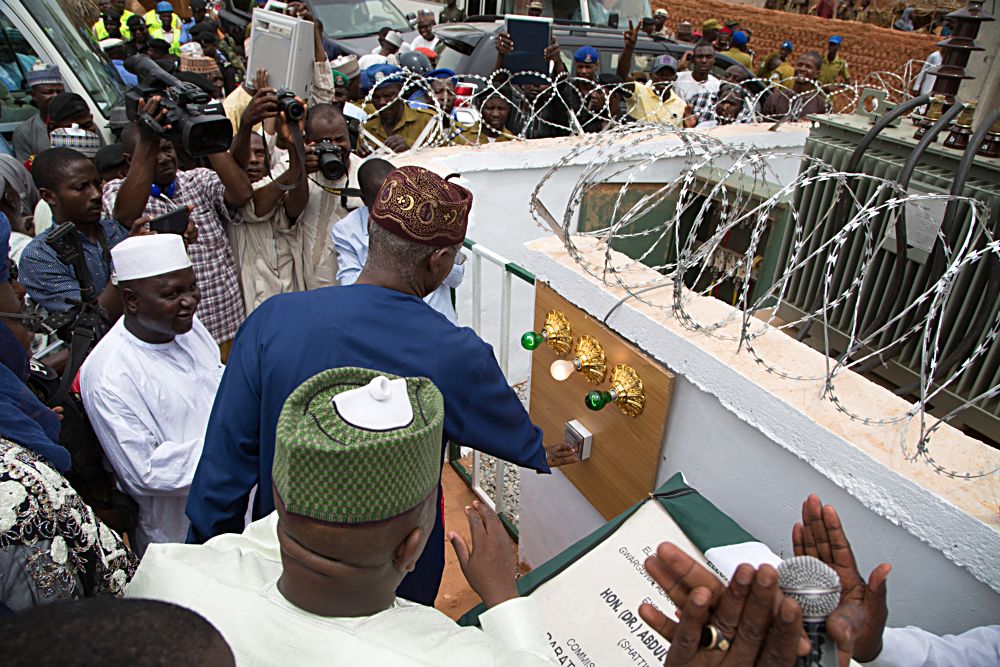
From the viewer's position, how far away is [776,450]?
1851 millimetres

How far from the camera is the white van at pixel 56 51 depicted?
19.9 ft

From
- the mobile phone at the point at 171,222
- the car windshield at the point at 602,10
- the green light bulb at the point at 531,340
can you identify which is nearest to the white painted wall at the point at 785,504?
the green light bulb at the point at 531,340

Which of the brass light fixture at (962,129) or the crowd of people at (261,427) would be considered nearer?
the crowd of people at (261,427)

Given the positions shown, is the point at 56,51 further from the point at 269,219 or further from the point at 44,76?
the point at 269,219

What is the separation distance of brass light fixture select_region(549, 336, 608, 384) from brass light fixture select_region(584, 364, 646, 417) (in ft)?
0.24

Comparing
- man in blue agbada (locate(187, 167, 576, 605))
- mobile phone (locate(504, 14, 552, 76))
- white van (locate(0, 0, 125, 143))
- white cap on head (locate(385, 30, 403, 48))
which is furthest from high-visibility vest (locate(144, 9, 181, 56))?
man in blue agbada (locate(187, 167, 576, 605))

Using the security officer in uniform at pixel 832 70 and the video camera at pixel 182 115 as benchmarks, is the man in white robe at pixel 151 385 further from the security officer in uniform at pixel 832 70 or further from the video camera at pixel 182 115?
the security officer in uniform at pixel 832 70

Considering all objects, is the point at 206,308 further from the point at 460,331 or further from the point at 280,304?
the point at 460,331

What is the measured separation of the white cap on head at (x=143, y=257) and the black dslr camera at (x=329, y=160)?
1487mm

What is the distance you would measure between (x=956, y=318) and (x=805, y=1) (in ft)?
63.7

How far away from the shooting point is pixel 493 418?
6.48 feet

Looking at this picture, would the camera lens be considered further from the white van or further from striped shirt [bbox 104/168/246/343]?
the white van

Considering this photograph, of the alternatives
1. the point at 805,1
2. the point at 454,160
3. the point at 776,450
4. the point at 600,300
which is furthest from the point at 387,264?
the point at 805,1

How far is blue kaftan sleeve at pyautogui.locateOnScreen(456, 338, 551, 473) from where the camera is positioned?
1.91 meters
